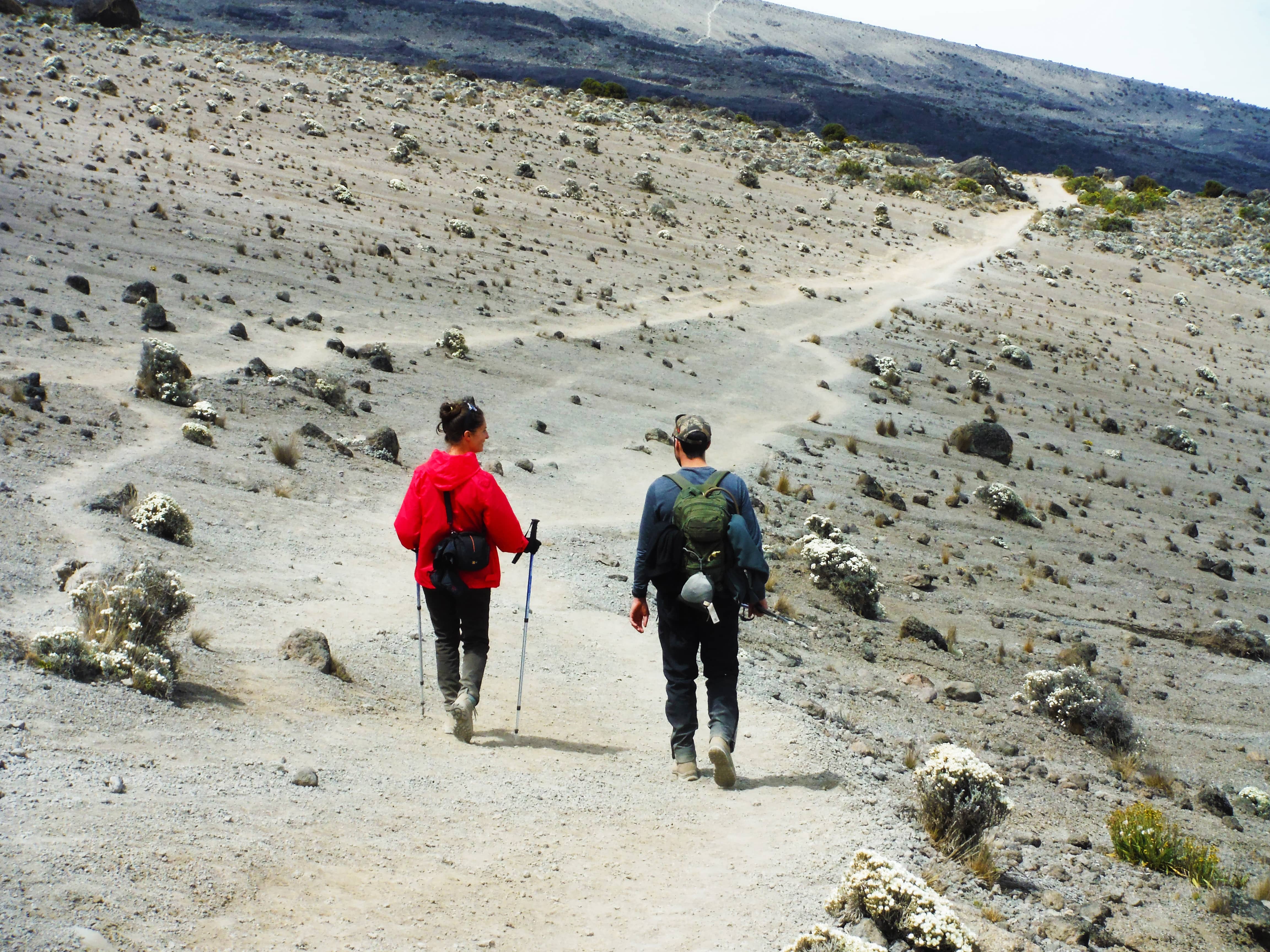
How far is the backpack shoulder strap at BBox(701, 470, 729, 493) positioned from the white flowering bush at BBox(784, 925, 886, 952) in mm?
2285

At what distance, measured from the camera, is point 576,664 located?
8695mm

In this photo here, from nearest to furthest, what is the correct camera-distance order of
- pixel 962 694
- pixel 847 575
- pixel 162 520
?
pixel 162 520 → pixel 962 694 → pixel 847 575

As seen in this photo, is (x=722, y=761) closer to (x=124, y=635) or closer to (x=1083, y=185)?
(x=124, y=635)

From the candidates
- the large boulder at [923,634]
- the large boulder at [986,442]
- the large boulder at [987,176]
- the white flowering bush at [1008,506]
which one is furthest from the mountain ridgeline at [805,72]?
the large boulder at [923,634]

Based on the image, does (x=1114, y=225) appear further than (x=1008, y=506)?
Yes

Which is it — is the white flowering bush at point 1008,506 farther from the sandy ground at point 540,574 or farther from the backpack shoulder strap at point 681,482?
the backpack shoulder strap at point 681,482

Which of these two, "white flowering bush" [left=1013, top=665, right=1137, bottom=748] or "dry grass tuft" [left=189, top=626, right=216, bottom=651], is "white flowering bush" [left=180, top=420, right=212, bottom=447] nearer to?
"dry grass tuft" [left=189, top=626, right=216, bottom=651]

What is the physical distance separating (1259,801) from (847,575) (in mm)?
4781

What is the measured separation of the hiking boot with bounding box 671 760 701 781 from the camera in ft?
20.3

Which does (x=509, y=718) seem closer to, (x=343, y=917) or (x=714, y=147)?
(x=343, y=917)

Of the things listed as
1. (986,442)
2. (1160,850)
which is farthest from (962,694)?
(986,442)

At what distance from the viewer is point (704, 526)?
5578 mm

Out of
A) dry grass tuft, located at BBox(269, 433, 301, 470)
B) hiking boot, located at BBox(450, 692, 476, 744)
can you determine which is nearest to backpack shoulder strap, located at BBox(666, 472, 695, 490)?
hiking boot, located at BBox(450, 692, 476, 744)

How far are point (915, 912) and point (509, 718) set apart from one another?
3360 millimetres
